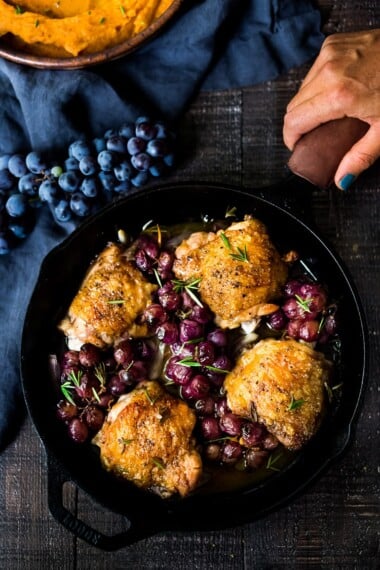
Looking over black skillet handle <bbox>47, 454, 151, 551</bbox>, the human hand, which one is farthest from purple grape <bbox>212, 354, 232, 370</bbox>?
the human hand

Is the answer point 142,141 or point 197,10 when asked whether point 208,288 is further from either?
point 197,10

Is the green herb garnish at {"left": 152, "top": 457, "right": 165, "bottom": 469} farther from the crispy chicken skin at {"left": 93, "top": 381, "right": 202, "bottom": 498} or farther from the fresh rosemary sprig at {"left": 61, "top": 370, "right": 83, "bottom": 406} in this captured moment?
the fresh rosemary sprig at {"left": 61, "top": 370, "right": 83, "bottom": 406}

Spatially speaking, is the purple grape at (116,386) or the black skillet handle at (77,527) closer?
the black skillet handle at (77,527)

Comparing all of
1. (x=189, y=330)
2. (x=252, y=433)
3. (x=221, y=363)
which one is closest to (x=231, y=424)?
(x=252, y=433)

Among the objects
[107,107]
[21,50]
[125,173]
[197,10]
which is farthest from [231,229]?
[21,50]

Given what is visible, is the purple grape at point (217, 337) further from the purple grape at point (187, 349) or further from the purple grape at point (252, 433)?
the purple grape at point (252, 433)

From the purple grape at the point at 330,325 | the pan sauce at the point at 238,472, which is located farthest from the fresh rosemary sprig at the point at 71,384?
the purple grape at the point at 330,325
